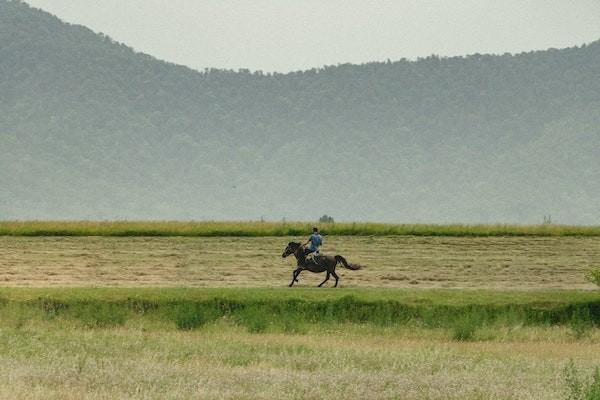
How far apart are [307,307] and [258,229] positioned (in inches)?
1238

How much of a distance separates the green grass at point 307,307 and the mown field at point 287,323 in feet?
0.18

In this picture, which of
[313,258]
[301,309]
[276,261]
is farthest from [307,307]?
[276,261]

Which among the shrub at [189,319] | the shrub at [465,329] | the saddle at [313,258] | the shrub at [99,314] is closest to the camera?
the shrub at [465,329]

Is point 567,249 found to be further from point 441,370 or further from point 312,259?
point 441,370

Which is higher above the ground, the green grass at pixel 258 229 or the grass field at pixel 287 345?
the green grass at pixel 258 229

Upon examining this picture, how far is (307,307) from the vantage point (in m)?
32.1

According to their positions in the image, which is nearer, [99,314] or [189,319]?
[189,319]

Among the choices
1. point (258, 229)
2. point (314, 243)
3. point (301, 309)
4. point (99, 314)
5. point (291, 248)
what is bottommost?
point (99, 314)

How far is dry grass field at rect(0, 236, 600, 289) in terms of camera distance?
45031 millimetres

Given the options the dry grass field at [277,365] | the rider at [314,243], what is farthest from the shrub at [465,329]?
the rider at [314,243]

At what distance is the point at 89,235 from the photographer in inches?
2472

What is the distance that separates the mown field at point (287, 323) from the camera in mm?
17703

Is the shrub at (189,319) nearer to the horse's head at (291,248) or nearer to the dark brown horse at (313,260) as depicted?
the horse's head at (291,248)

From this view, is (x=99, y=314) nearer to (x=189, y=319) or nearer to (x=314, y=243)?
(x=189, y=319)
